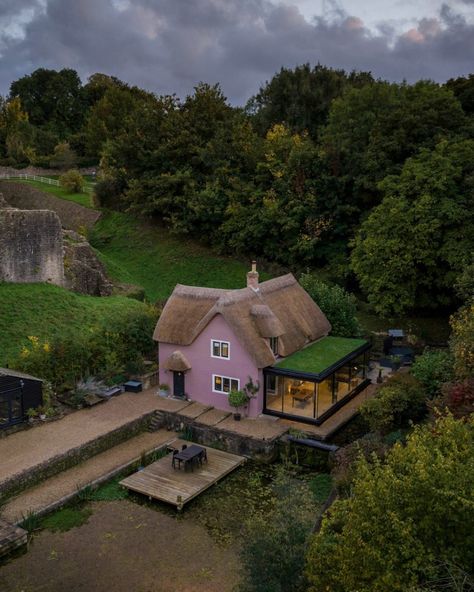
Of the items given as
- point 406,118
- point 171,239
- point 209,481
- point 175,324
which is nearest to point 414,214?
point 406,118

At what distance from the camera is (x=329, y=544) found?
31.7 ft

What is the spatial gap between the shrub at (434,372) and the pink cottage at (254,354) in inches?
115

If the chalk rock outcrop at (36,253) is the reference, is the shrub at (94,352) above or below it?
below

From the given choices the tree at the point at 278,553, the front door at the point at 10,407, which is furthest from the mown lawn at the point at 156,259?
the tree at the point at 278,553

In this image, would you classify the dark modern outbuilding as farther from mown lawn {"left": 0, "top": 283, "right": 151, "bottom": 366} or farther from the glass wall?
the glass wall

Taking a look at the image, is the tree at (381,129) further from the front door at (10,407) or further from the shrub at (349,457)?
the front door at (10,407)

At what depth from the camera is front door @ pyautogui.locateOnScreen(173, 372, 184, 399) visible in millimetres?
23453

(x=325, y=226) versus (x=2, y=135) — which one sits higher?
(x=2, y=135)

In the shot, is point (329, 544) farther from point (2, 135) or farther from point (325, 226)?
point (2, 135)

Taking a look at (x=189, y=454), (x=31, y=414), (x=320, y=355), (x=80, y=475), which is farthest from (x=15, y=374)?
(x=320, y=355)

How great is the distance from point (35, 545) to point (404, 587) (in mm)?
10623

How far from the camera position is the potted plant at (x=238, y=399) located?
21.4m

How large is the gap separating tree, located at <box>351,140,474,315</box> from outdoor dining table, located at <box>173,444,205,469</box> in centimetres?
1421

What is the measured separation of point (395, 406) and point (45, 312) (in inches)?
635
